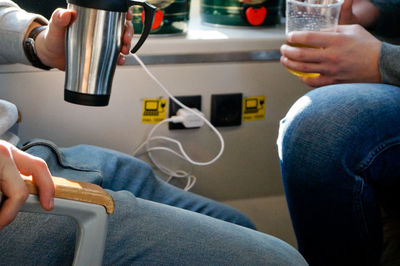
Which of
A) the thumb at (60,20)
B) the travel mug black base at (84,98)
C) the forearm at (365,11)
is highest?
the thumb at (60,20)

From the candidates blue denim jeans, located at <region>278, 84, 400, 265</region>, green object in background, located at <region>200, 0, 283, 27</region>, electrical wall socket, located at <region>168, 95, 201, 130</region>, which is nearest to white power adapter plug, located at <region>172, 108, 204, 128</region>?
electrical wall socket, located at <region>168, 95, 201, 130</region>

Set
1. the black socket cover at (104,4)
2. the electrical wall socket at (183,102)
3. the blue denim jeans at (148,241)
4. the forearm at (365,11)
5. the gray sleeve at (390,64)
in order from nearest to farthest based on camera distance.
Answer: the blue denim jeans at (148,241), the black socket cover at (104,4), the gray sleeve at (390,64), the forearm at (365,11), the electrical wall socket at (183,102)

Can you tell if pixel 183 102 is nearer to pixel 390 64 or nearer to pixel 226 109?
pixel 226 109

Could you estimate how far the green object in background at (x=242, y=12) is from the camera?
1.43 metres

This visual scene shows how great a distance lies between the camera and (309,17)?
3.54 feet

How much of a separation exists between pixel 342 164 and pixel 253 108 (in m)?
0.54

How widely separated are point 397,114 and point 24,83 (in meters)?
0.75

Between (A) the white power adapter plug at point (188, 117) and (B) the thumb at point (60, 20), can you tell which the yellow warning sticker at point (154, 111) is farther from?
(B) the thumb at point (60, 20)

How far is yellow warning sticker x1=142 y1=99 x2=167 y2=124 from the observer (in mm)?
1348

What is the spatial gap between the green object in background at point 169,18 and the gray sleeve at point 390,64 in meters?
0.49

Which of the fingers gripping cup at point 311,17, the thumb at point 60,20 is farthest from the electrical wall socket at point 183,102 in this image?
the thumb at point 60,20

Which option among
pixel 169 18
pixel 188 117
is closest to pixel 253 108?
pixel 188 117

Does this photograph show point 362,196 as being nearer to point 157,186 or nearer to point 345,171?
point 345,171

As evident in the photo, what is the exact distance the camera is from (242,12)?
4.71ft
